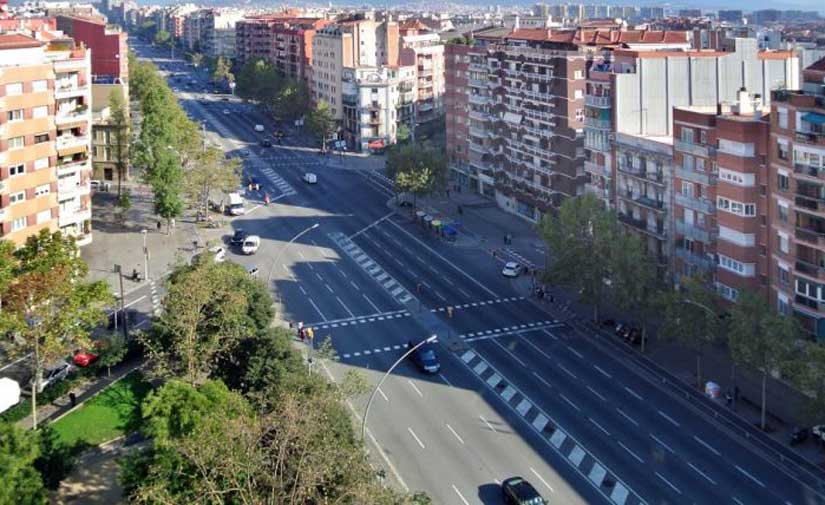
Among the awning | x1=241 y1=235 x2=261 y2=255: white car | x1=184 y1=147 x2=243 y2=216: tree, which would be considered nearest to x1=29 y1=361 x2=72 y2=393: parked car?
x1=241 y1=235 x2=261 y2=255: white car

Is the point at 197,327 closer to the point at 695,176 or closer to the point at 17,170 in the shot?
the point at 17,170

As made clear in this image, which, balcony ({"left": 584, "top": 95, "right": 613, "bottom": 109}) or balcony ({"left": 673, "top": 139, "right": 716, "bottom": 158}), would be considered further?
balcony ({"left": 584, "top": 95, "right": 613, "bottom": 109})

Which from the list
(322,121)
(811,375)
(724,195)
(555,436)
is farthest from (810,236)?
(322,121)

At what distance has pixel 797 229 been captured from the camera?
187 ft

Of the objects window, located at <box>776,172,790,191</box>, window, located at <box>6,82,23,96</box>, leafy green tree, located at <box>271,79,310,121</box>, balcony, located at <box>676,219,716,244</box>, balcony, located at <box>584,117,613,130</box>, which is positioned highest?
leafy green tree, located at <box>271,79,310,121</box>

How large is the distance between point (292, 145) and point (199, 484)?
124 m

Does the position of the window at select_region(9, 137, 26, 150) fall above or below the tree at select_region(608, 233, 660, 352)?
above

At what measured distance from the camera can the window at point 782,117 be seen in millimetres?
57438

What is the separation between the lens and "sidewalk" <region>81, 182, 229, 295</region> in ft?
266

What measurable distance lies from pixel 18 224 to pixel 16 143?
607 centimetres

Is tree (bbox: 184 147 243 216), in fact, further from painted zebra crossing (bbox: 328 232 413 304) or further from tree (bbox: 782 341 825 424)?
tree (bbox: 782 341 825 424)

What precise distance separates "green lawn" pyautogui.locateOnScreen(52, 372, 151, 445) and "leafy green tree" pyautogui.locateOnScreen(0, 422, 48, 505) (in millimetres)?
7258

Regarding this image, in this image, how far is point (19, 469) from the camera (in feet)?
131

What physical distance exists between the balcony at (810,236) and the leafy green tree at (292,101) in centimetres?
11970
